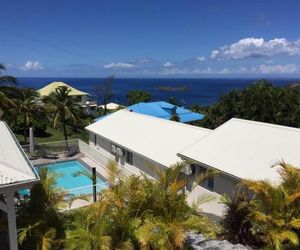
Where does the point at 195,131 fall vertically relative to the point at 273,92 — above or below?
below

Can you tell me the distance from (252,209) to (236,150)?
4570 mm

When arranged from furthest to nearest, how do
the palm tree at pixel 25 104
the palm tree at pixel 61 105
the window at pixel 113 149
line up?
A: the palm tree at pixel 61 105 < the palm tree at pixel 25 104 < the window at pixel 113 149

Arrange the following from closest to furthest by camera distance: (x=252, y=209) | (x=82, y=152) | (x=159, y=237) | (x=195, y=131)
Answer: (x=159, y=237), (x=252, y=209), (x=195, y=131), (x=82, y=152)

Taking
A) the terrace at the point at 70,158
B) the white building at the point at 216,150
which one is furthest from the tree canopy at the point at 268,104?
the terrace at the point at 70,158

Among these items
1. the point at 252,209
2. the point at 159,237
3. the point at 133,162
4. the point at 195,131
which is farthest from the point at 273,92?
the point at 159,237

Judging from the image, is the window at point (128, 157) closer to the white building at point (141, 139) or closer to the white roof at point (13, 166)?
the white building at point (141, 139)

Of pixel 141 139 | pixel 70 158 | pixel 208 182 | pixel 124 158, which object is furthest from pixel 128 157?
pixel 208 182

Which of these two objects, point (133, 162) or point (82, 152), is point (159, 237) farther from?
point (82, 152)

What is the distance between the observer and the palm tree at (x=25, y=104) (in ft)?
92.5

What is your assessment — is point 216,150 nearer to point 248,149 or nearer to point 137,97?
point 248,149

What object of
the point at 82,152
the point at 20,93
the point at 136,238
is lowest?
the point at 82,152

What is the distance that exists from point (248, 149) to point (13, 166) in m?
10.1

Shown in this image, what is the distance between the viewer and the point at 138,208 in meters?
10.7

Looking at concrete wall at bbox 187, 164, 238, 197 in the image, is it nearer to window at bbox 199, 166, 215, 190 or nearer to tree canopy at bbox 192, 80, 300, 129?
window at bbox 199, 166, 215, 190
